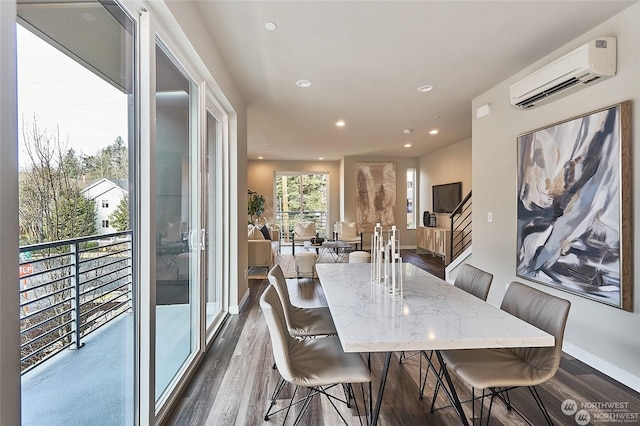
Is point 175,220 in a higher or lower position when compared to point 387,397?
higher

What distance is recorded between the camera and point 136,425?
5.35 feet

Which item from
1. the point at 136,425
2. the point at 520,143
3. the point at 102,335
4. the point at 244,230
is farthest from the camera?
the point at 244,230

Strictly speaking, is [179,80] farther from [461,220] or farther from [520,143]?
[461,220]

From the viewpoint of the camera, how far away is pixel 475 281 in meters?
2.25

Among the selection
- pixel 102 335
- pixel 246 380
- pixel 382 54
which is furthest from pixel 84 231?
pixel 382 54

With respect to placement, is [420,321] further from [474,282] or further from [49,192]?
[49,192]

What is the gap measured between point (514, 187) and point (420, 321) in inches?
101

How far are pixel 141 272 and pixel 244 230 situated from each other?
2550 millimetres

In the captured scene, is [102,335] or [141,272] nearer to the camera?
[102,335]

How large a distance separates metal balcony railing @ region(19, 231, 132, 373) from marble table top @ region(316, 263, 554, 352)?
3.41 feet

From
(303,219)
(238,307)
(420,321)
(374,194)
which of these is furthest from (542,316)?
(303,219)

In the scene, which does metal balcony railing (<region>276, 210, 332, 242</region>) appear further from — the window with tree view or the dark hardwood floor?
the dark hardwood floor

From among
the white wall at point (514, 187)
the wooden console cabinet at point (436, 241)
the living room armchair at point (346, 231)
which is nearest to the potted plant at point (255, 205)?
the living room armchair at point (346, 231)

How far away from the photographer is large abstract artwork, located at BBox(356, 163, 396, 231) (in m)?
8.83
